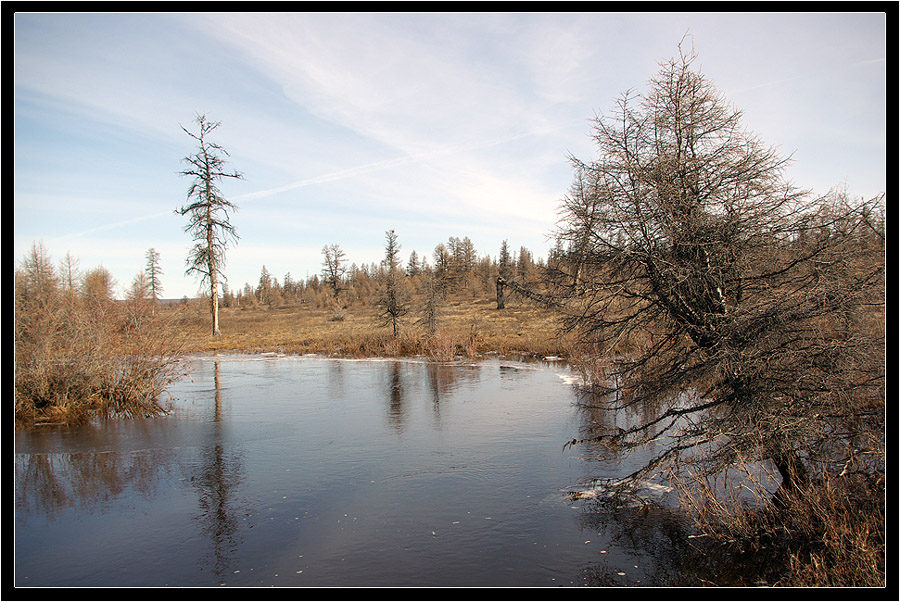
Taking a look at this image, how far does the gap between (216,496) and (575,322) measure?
6.83 meters

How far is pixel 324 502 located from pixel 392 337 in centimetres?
2567

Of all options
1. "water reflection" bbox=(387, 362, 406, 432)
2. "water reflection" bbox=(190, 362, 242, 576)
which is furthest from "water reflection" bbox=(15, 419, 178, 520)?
"water reflection" bbox=(387, 362, 406, 432)

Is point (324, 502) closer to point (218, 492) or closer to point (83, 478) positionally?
point (218, 492)

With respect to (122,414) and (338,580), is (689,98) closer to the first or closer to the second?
(338,580)

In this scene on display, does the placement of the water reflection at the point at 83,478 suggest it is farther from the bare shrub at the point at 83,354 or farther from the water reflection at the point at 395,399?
the water reflection at the point at 395,399

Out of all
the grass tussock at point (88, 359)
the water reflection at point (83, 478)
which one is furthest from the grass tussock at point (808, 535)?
the grass tussock at point (88, 359)

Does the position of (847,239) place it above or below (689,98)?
below

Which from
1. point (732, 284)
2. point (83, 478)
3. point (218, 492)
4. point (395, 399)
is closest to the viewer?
point (732, 284)

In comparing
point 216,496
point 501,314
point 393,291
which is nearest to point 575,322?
point 216,496


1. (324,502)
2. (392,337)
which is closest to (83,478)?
(324,502)

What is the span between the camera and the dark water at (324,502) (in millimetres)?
6914

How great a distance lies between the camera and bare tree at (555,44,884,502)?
7.26 metres

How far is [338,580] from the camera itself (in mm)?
6633

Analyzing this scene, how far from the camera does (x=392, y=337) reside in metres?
34.7
